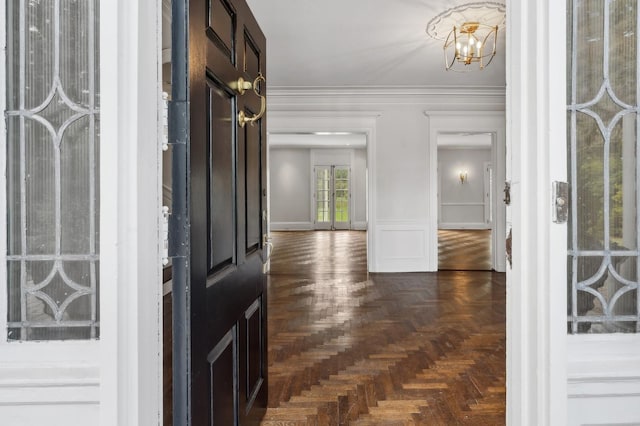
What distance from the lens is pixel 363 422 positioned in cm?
209

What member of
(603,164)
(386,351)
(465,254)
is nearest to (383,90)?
(465,254)

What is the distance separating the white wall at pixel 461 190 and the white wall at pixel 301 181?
9.15 ft

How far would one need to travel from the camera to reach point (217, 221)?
1.33m

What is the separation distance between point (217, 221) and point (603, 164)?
112 centimetres

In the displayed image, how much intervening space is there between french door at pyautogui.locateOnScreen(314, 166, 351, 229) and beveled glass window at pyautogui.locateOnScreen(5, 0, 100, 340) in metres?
13.0

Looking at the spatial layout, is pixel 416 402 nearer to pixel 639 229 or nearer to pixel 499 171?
pixel 639 229

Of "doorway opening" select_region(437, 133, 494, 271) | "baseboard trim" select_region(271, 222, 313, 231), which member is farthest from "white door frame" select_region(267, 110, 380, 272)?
"doorway opening" select_region(437, 133, 494, 271)

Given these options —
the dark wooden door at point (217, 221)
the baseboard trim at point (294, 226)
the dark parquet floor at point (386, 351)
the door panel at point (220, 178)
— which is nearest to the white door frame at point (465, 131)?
the dark parquet floor at point (386, 351)

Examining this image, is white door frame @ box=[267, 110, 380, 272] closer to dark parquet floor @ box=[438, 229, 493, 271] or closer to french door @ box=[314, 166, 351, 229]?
dark parquet floor @ box=[438, 229, 493, 271]

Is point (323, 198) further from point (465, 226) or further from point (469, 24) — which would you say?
point (469, 24)

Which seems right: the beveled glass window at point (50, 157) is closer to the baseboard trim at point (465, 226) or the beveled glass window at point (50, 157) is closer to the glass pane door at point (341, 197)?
the glass pane door at point (341, 197)

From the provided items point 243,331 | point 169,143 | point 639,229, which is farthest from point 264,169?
point 639,229

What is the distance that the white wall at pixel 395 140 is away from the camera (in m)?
6.42

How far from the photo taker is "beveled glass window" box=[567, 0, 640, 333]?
1.05 metres
